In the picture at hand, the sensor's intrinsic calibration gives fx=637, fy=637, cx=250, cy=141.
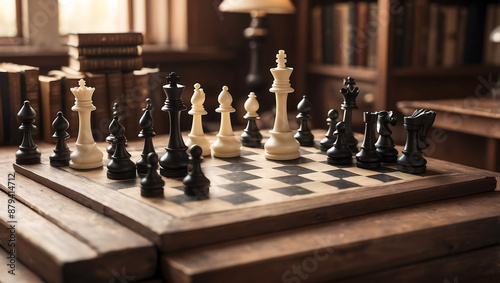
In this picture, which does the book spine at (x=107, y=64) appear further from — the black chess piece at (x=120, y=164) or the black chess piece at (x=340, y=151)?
the black chess piece at (x=340, y=151)

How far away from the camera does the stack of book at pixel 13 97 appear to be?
2334 mm

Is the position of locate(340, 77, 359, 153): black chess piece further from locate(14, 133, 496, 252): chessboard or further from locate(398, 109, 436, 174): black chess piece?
locate(398, 109, 436, 174): black chess piece

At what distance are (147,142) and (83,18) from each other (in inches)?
93.8

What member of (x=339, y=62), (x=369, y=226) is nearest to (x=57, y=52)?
(x=339, y=62)

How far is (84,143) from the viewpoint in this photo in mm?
1736

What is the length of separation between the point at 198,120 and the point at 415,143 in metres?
0.63

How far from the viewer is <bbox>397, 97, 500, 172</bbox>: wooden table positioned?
106 inches

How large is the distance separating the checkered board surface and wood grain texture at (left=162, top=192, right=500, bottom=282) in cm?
12

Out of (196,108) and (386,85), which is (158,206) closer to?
(196,108)

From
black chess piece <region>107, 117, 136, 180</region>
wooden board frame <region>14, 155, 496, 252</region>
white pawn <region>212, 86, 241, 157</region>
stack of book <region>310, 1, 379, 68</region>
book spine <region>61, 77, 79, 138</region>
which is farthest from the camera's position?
stack of book <region>310, 1, 379, 68</region>

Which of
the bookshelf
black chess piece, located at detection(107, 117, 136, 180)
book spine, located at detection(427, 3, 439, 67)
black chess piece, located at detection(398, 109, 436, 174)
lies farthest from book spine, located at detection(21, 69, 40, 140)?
book spine, located at detection(427, 3, 439, 67)

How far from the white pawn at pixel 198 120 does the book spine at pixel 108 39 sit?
736mm

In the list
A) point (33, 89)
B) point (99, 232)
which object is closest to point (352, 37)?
point (33, 89)

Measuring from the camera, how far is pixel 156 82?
2580 millimetres
